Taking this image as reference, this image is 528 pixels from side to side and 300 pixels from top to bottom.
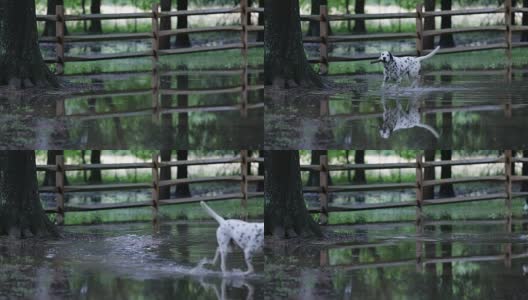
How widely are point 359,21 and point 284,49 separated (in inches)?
65.4

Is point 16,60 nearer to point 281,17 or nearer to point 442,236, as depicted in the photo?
point 281,17

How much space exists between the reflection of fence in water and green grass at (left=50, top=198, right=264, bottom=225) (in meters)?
1.04

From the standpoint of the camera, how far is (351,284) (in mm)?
16594

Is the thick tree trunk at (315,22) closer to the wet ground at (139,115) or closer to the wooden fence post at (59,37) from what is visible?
the wet ground at (139,115)

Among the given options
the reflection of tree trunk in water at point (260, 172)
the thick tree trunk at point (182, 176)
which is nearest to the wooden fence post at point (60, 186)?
the thick tree trunk at point (182, 176)

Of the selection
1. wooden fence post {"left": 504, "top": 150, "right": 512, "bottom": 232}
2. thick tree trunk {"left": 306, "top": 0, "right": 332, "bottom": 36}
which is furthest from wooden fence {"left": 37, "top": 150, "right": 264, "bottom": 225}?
wooden fence post {"left": 504, "top": 150, "right": 512, "bottom": 232}

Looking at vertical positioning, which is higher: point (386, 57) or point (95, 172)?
point (386, 57)

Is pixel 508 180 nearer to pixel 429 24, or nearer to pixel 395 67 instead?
pixel 429 24

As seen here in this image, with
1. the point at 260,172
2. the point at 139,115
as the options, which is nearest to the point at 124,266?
the point at 139,115

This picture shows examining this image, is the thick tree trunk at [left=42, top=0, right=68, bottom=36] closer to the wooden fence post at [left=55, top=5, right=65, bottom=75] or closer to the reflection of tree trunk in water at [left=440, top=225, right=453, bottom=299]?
the wooden fence post at [left=55, top=5, right=65, bottom=75]

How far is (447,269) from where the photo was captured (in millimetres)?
17203

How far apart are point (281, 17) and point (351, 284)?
2932 millimetres

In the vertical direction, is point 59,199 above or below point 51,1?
below

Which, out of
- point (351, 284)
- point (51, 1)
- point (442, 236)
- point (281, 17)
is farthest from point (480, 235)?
point (51, 1)
